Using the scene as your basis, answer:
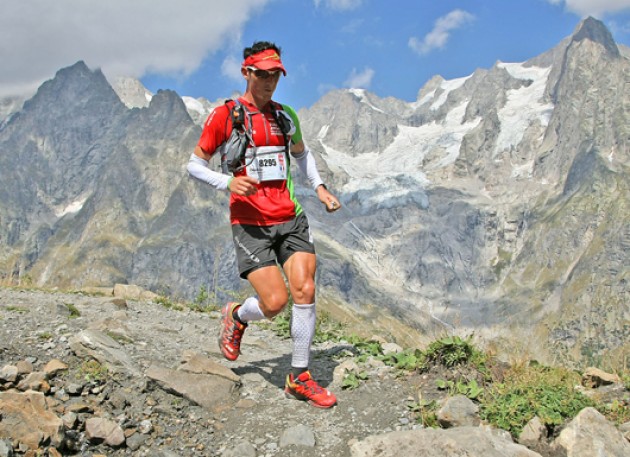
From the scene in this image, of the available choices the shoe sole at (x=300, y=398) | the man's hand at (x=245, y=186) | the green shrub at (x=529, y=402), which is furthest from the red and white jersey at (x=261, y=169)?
the green shrub at (x=529, y=402)

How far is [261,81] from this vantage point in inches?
292

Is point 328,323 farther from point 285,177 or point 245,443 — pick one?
point 245,443

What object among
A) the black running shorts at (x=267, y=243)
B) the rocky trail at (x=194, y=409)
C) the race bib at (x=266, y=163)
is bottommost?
the rocky trail at (x=194, y=409)

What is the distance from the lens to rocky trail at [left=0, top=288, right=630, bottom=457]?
18.1 feet

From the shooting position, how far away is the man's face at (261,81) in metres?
7.37

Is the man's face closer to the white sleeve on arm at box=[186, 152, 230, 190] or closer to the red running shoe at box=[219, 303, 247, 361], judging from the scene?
the white sleeve on arm at box=[186, 152, 230, 190]

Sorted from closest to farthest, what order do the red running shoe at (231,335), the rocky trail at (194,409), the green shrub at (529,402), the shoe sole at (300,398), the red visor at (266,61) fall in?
the rocky trail at (194,409)
the green shrub at (529,402)
the shoe sole at (300,398)
the red visor at (266,61)
the red running shoe at (231,335)

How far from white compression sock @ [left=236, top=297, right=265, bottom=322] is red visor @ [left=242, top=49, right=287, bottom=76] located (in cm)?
310

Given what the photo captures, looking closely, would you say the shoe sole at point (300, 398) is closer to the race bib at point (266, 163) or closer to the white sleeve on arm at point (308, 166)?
the race bib at point (266, 163)

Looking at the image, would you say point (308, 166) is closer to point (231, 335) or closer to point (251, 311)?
point (251, 311)

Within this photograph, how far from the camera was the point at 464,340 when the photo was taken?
7.58m

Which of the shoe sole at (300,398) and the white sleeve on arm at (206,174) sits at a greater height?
the white sleeve on arm at (206,174)

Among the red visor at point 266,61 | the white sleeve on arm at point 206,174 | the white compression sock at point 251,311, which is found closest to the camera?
the white sleeve on arm at point 206,174

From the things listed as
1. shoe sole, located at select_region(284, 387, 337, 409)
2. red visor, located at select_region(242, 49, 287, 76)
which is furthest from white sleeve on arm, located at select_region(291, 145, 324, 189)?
shoe sole, located at select_region(284, 387, 337, 409)
